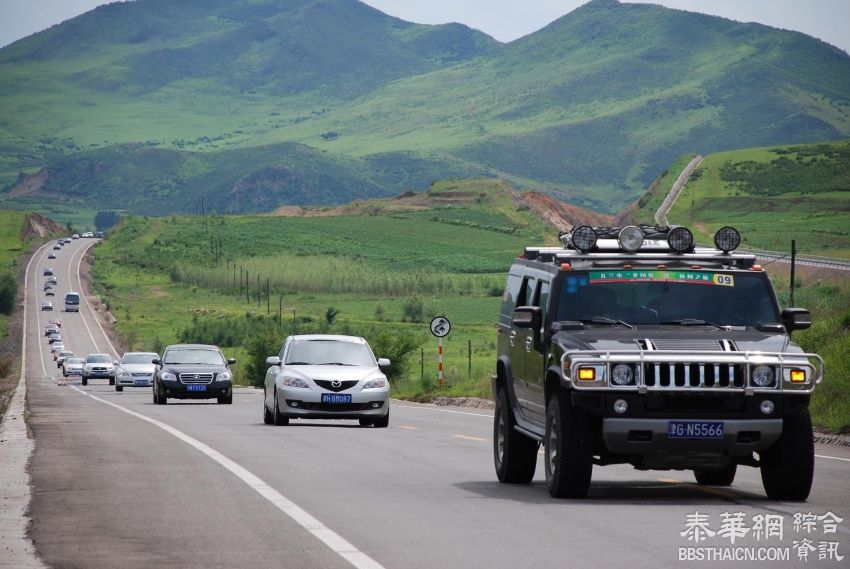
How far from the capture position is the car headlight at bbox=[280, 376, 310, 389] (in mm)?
29391

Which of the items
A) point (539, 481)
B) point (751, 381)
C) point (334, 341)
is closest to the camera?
point (751, 381)

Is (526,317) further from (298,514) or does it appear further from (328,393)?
(328,393)

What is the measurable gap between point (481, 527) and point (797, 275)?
85760 millimetres

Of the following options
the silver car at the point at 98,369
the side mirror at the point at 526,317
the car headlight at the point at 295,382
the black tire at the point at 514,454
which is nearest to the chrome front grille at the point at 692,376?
the side mirror at the point at 526,317

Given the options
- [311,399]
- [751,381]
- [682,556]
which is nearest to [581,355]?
[751,381]

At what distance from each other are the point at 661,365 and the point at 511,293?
4145 mm

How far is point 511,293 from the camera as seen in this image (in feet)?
60.0

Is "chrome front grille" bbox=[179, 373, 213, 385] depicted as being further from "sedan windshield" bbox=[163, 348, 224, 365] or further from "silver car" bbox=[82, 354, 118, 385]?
"silver car" bbox=[82, 354, 118, 385]

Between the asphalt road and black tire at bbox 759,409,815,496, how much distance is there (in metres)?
0.24

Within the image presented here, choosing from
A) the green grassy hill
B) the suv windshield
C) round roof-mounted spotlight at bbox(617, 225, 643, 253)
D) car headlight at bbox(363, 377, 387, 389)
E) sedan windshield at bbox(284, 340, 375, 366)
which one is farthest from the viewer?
the green grassy hill

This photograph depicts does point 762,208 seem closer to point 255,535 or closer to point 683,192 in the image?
point 683,192

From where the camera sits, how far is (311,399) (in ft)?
96.3

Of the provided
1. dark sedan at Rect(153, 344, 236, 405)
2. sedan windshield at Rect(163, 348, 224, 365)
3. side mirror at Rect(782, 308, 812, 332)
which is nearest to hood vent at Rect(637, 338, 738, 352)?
side mirror at Rect(782, 308, 812, 332)

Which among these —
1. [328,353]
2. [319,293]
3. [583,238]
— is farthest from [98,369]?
[319,293]
